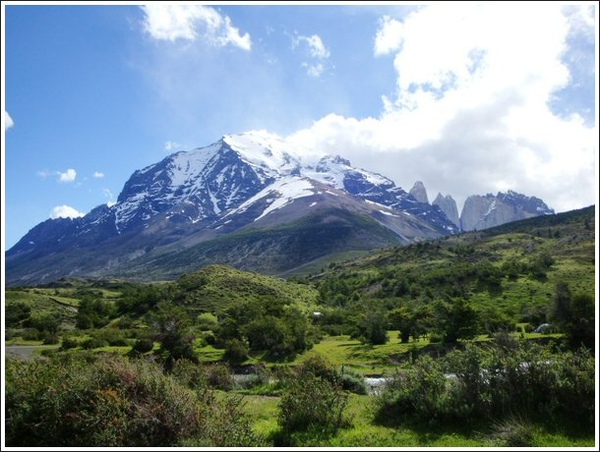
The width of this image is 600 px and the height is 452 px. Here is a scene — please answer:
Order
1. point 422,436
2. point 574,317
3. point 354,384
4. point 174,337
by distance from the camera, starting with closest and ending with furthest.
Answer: point 422,436
point 354,384
point 574,317
point 174,337

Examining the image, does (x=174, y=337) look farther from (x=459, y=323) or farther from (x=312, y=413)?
(x=312, y=413)

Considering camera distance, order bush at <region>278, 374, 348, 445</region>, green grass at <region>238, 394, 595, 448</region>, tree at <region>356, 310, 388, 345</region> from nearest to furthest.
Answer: green grass at <region>238, 394, 595, 448</region> → bush at <region>278, 374, 348, 445</region> → tree at <region>356, 310, 388, 345</region>

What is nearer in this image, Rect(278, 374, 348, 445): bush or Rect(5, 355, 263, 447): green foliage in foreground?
Rect(5, 355, 263, 447): green foliage in foreground

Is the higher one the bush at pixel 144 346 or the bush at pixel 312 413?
the bush at pixel 312 413

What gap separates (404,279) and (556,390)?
92.4 meters

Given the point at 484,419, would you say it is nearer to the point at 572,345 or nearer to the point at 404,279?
the point at 572,345

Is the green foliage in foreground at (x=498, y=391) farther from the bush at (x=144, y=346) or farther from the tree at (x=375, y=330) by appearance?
the tree at (x=375, y=330)

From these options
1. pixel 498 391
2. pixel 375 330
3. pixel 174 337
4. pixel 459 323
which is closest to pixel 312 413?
pixel 498 391

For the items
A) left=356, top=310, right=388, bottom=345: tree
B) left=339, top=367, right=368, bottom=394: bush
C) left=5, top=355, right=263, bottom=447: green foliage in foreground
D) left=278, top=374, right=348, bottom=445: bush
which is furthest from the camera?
left=356, top=310, right=388, bottom=345: tree

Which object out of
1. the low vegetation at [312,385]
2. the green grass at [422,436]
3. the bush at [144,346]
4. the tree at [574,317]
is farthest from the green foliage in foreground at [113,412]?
the tree at [574,317]

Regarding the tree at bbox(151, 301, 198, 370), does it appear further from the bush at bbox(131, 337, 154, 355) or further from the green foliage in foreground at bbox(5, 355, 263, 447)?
the green foliage in foreground at bbox(5, 355, 263, 447)

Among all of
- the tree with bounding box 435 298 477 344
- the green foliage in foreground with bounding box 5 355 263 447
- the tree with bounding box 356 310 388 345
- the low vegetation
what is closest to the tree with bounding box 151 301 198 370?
the low vegetation

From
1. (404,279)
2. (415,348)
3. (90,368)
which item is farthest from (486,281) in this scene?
(90,368)

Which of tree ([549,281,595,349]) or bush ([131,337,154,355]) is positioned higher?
tree ([549,281,595,349])
